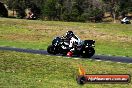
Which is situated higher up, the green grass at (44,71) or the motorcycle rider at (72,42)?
the green grass at (44,71)

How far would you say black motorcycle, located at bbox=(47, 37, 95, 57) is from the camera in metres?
29.7

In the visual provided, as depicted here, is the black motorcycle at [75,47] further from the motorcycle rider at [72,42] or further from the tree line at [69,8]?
the tree line at [69,8]

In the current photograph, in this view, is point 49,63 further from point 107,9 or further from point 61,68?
point 107,9

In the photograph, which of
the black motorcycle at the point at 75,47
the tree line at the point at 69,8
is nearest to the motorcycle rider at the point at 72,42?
the black motorcycle at the point at 75,47

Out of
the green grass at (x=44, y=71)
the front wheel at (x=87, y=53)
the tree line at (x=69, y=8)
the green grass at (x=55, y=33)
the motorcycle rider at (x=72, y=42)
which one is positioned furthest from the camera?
the tree line at (x=69, y=8)

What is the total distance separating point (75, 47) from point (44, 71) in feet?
31.9

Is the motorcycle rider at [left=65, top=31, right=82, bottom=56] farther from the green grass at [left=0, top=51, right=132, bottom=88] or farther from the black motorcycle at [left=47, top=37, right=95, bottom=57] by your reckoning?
the green grass at [left=0, top=51, right=132, bottom=88]

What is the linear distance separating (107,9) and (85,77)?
100097mm

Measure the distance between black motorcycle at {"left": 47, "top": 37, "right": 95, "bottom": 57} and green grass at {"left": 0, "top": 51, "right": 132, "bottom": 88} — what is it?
4.83 m

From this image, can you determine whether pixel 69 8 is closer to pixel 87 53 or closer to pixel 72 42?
pixel 72 42

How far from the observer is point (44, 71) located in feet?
68.4

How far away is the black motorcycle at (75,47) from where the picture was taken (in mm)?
29659

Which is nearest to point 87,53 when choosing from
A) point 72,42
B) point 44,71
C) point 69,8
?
point 72,42

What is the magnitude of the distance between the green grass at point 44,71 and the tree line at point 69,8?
6077cm
